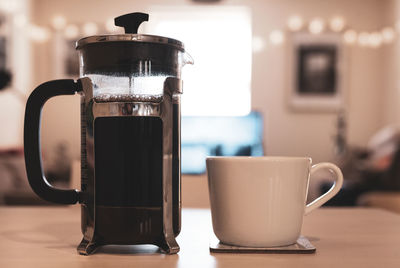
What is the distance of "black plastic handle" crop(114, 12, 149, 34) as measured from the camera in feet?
1.66

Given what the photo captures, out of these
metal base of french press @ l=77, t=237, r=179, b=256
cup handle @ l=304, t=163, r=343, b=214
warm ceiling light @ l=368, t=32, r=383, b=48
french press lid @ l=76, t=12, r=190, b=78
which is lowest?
metal base of french press @ l=77, t=237, r=179, b=256

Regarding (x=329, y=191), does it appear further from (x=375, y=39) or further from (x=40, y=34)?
(x=40, y=34)

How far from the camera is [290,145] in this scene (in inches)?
193

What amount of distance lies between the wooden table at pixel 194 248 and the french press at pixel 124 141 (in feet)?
0.09

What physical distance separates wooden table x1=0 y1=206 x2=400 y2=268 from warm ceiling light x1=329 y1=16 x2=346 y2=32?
175 inches

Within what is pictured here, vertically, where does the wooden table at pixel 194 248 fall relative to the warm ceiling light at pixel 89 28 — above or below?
below

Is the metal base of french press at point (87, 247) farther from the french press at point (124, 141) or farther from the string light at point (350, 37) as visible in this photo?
the string light at point (350, 37)

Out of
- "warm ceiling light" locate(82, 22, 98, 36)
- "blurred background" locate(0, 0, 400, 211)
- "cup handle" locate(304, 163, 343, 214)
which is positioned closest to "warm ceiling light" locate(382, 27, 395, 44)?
"blurred background" locate(0, 0, 400, 211)

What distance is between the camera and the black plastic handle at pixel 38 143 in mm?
493

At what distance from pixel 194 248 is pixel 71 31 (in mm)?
4809

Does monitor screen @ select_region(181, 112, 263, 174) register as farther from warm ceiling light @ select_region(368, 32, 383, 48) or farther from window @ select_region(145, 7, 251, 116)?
warm ceiling light @ select_region(368, 32, 383, 48)

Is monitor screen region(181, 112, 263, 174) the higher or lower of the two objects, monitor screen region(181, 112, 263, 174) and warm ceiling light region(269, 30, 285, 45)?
the lower

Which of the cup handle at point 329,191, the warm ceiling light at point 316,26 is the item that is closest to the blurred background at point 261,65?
the warm ceiling light at point 316,26

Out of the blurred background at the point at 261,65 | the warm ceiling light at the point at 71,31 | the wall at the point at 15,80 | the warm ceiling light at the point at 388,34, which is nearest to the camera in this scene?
the wall at the point at 15,80
